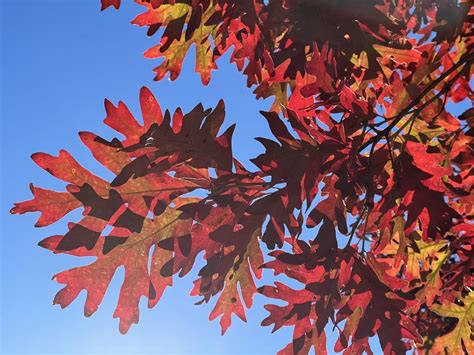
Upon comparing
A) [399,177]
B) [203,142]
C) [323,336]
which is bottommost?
[323,336]

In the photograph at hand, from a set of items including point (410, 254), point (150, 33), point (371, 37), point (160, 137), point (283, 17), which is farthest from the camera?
point (410, 254)

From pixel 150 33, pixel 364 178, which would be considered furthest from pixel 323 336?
pixel 150 33

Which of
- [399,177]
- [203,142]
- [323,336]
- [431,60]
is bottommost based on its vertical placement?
[323,336]

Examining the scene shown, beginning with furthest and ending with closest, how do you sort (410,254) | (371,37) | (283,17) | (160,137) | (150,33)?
(410,254), (150,33), (371,37), (283,17), (160,137)

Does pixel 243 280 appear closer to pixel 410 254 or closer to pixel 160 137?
pixel 160 137

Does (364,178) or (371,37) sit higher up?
(371,37)

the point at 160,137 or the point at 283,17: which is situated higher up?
the point at 283,17

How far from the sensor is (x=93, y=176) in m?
1.71

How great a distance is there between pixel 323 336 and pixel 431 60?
1096 mm

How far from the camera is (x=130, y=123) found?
1.70 metres

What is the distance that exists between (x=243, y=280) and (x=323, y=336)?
0.34 meters

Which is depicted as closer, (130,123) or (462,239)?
(130,123)

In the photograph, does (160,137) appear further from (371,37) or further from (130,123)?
(371,37)

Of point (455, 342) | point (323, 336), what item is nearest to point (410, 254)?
point (455, 342)
